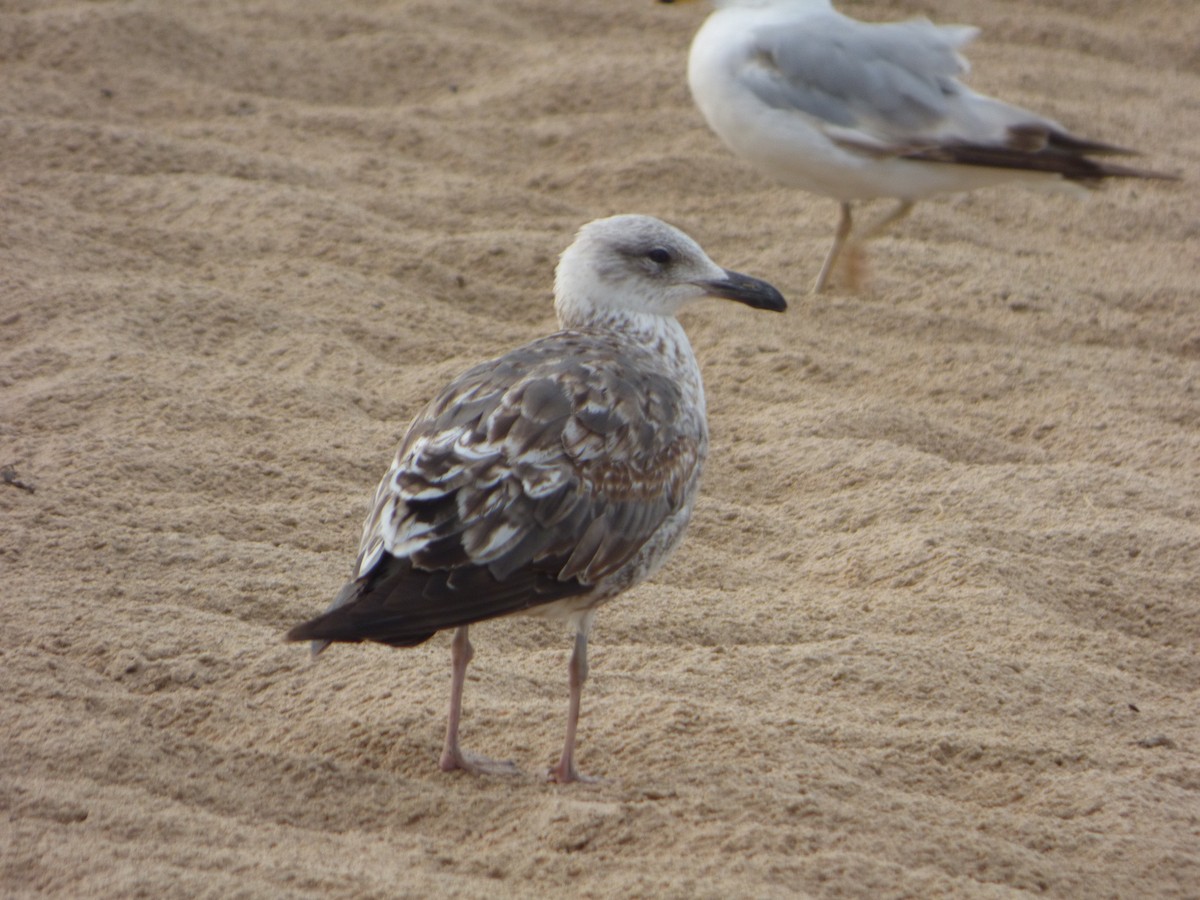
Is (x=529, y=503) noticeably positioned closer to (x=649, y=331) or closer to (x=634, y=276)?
(x=649, y=331)

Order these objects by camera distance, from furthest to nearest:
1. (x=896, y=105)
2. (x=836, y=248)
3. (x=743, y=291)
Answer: (x=836, y=248)
(x=896, y=105)
(x=743, y=291)

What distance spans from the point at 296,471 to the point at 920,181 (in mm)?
3189

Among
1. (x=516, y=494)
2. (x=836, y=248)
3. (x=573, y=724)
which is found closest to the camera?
(x=516, y=494)

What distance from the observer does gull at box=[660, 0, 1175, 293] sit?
21.3ft

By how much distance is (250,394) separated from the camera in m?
5.33

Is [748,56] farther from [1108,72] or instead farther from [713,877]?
[713,877]

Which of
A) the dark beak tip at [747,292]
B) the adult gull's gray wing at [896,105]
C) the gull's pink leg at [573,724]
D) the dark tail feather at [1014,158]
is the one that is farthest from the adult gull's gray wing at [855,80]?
the gull's pink leg at [573,724]

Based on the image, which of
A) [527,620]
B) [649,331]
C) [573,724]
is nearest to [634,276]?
[649,331]

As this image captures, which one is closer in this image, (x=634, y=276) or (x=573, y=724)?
(x=573, y=724)

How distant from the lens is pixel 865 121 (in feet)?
21.5

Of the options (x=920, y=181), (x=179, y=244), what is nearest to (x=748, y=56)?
(x=920, y=181)

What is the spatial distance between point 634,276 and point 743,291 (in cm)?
34

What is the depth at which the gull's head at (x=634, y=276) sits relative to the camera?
4.38m

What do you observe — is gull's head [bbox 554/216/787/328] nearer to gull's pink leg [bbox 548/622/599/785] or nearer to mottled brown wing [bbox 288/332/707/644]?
mottled brown wing [bbox 288/332/707/644]
